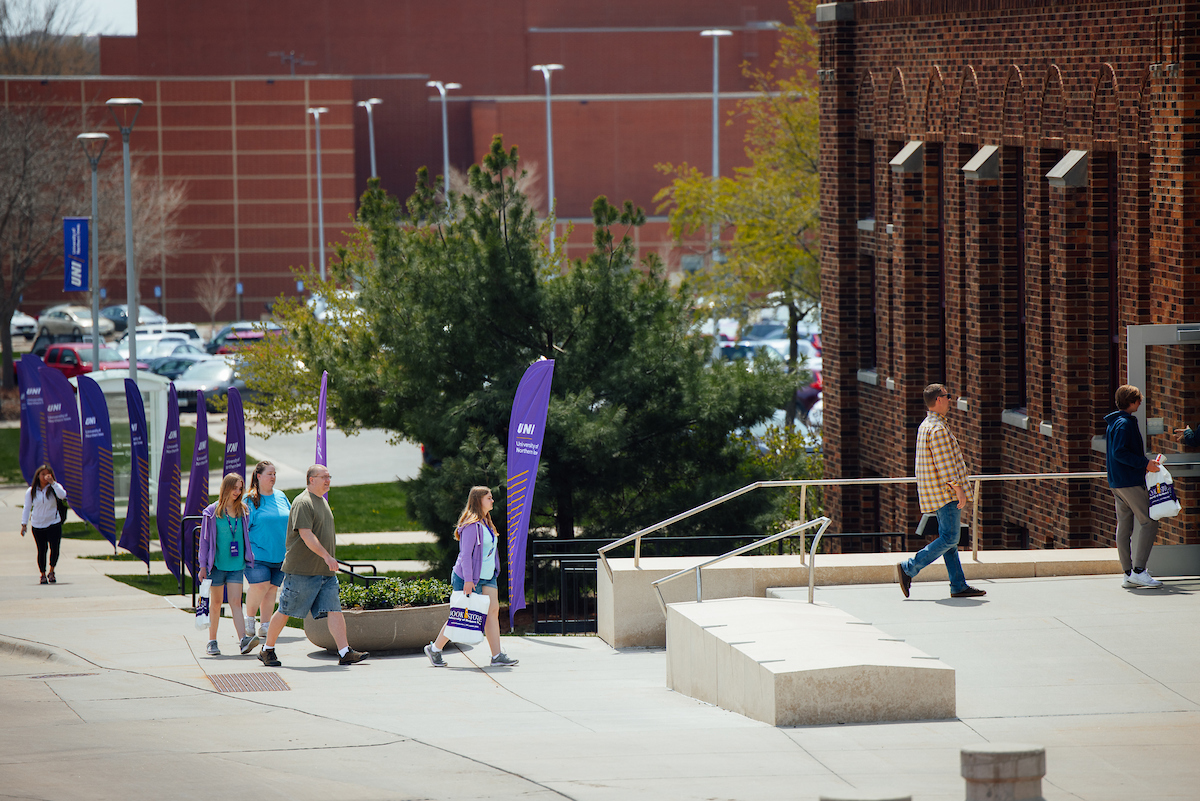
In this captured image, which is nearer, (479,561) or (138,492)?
(479,561)

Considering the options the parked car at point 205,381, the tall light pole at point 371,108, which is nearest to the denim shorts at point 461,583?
the parked car at point 205,381

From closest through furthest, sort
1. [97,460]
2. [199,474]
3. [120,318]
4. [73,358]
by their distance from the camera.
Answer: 1. [199,474]
2. [97,460]
3. [73,358]
4. [120,318]

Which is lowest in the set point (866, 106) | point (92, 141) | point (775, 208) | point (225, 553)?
point (225, 553)

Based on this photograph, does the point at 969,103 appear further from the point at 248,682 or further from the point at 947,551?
the point at 248,682

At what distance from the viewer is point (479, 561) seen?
37.2 feet

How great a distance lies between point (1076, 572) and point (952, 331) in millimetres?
4986

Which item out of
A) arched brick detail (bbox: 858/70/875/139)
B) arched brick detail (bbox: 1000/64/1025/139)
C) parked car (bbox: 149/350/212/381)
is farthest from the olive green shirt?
parked car (bbox: 149/350/212/381)

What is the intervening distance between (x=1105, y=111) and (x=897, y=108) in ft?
14.3

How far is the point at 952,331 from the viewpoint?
54.9 feet

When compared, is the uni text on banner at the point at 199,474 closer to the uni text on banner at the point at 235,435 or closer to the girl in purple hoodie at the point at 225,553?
the uni text on banner at the point at 235,435

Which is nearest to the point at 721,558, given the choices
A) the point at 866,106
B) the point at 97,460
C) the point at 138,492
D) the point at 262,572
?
the point at 262,572

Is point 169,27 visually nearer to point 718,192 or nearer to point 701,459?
point 718,192

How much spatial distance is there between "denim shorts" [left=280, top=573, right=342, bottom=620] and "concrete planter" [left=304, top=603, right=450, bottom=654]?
676 mm

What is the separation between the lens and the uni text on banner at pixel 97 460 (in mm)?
22500
